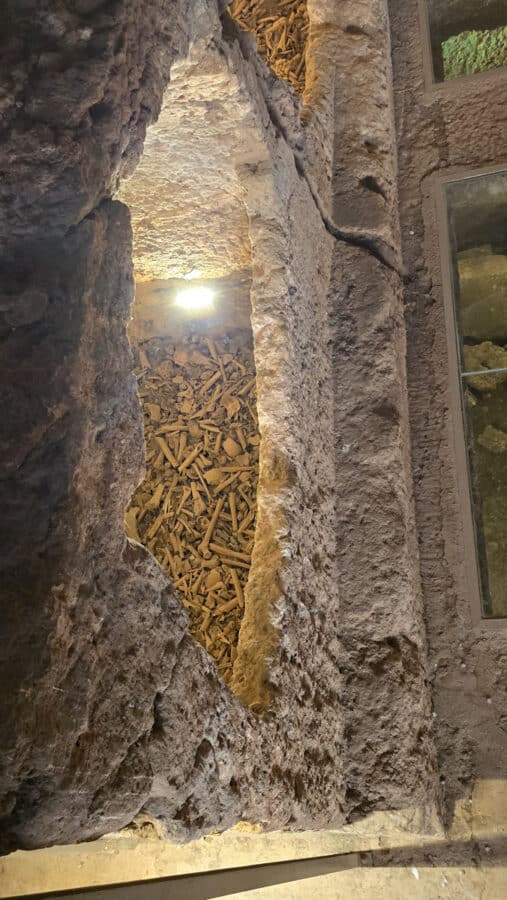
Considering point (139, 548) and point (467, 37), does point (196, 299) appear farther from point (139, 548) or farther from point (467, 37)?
point (139, 548)

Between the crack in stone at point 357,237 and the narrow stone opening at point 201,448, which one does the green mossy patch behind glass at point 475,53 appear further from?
the narrow stone opening at point 201,448

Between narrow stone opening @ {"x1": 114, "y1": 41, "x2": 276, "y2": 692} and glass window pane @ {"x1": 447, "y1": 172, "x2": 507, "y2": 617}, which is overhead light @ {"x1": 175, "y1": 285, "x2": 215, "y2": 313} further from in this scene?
glass window pane @ {"x1": 447, "y1": 172, "x2": 507, "y2": 617}

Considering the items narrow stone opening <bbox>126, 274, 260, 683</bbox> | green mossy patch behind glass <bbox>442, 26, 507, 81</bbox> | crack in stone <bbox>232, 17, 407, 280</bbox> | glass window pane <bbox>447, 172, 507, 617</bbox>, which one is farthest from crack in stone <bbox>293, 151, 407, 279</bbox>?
green mossy patch behind glass <bbox>442, 26, 507, 81</bbox>

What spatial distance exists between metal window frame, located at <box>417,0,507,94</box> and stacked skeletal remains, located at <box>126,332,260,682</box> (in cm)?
158

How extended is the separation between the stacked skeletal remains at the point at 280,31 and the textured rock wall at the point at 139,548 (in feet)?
3.32

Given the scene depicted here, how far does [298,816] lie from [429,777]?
774 millimetres

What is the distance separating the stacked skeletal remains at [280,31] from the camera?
419 centimetres

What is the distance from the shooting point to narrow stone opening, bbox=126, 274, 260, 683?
3619 mm

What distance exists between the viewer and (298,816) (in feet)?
8.28

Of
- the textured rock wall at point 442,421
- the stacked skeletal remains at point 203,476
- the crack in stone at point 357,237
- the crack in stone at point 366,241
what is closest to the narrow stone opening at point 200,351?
the stacked skeletal remains at point 203,476

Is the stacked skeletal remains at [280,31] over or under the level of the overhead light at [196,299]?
over

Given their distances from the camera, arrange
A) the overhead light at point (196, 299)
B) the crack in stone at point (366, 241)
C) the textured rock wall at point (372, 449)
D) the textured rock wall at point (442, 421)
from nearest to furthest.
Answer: the textured rock wall at point (372, 449)
the textured rock wall at point (442, 421)
the crack in stone at point (366, 241)
the overhead light at point (196, 299)

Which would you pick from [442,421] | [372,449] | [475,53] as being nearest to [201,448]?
[372,449]

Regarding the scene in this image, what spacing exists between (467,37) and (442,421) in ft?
6.56
